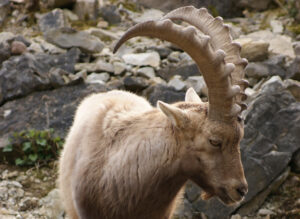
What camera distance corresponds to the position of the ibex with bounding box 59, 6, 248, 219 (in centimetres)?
541

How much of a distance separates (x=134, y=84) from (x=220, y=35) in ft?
16.8

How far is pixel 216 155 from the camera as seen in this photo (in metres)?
5.47

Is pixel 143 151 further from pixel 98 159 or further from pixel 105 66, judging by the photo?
pixel 105 66

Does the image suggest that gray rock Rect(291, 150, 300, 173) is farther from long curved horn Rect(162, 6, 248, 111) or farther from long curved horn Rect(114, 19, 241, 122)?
long curved horn Rect(114, 19, 241, 122)

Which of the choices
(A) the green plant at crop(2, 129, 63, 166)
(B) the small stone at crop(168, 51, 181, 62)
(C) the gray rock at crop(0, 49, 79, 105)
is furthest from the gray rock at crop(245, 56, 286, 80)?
(A) the green plant at crop(2, 129, 63, 166)

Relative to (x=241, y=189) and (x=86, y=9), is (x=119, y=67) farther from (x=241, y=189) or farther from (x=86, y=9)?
(x=241, y=189)

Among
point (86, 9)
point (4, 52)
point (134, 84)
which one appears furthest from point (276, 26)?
point (4, 52)

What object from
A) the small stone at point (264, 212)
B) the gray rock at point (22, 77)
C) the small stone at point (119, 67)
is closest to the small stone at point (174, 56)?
the small stone at point (119, 67)

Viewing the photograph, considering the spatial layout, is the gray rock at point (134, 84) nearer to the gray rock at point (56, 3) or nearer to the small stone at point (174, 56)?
the small stone at point (174, 56)

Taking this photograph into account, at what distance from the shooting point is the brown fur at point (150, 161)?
5.48 meters

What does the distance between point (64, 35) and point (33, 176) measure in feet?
15.3

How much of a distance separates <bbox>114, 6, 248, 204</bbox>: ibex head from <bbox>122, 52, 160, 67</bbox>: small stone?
6.31 meters

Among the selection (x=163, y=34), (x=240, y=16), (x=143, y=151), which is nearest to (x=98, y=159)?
(x=143, y=151)

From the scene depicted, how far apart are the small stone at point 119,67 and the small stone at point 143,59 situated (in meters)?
0.26
